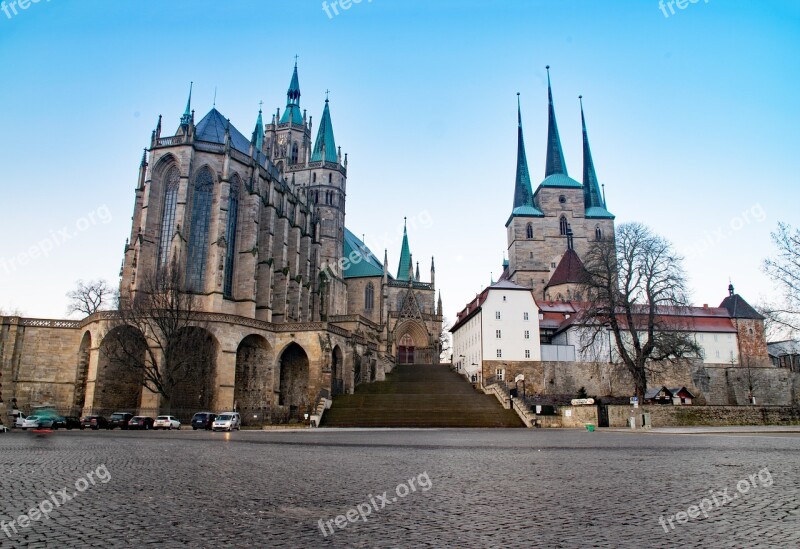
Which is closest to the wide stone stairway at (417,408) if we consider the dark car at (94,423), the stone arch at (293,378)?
the stone arch at (293,378)

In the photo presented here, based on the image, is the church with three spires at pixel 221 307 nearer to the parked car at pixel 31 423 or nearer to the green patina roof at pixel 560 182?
the parked car at pixel 31 423

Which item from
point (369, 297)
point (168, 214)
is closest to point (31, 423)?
point (168, 214)

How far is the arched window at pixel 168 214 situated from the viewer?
43.7 meters

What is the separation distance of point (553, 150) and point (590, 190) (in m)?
8.42

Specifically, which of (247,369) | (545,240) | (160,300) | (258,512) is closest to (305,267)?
(247,369)

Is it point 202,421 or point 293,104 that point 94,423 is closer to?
point 202,421

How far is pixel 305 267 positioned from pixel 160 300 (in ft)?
67.6

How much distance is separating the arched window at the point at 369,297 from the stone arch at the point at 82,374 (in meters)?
34.4

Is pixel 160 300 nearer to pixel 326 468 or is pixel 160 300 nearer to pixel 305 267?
pixel 305 267

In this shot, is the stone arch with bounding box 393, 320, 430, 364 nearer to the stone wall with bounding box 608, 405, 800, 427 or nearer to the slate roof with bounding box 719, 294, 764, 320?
the slate roof with bounding box 719, 294, 764, 320

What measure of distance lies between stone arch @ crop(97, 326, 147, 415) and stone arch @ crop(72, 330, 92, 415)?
2.39 m

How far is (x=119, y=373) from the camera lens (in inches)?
1539

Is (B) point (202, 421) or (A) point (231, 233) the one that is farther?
(A) point (231, 233)

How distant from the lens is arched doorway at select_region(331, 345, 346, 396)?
43.2m
